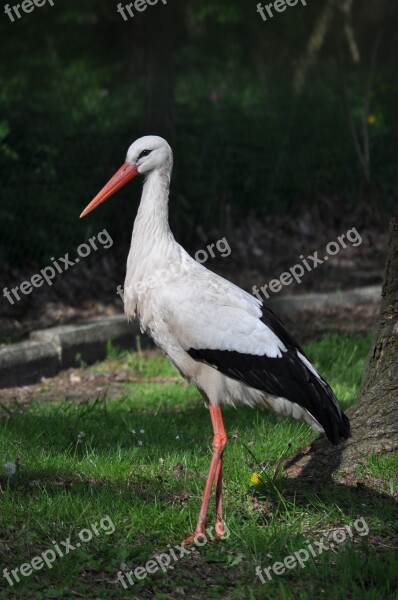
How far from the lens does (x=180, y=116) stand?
9484 millimetres

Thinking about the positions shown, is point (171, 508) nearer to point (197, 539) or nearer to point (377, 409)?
point (197, 539)

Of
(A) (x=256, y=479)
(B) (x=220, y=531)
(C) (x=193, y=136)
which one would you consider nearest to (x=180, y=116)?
(C) (x=193, y=136)

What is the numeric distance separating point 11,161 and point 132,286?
396 cm

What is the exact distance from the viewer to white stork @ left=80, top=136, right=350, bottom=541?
4520 millimetres

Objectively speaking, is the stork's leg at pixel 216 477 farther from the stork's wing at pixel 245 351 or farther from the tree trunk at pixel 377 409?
the tree trunk at pixel 377 409

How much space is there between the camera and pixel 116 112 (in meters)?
8.98

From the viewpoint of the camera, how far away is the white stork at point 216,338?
178 inches

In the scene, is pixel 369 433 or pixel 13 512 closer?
pixel 13 512

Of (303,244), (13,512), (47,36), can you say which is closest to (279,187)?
(303,244)

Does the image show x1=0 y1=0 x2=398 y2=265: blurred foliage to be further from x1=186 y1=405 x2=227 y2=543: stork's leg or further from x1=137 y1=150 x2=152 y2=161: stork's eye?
x1=186 y1=405 x2=227 y2=543: stork's leg

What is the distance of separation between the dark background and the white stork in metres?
3.60

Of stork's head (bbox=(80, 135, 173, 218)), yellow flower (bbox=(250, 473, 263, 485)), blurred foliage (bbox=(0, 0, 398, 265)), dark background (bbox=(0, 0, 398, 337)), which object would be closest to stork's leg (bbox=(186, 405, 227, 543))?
yellow flower (bbox=(250, 473, 263, 485))

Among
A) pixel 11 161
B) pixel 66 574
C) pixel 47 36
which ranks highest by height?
pixel 47 36

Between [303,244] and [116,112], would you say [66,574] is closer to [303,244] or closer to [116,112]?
[116,112]
